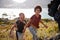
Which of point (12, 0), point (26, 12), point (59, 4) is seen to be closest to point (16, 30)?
point (26, 12)

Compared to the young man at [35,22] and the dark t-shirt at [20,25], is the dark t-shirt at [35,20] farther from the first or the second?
the dark t-shirt at [20,25]

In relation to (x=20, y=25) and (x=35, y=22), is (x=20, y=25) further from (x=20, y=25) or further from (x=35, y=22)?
(x=35, y=22)

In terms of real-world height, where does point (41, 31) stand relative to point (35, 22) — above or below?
below

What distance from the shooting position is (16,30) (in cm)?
180

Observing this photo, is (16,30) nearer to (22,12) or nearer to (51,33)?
(22,12)

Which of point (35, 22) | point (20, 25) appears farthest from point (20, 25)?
point (35, 22)

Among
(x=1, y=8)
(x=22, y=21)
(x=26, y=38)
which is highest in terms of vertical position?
(x=1, y=8)

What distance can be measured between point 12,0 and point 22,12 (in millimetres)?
185

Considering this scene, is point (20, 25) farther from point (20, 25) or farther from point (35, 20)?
point (35, 20)

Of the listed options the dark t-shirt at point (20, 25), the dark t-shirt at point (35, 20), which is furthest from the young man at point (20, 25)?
the dark t-shirt at point (35, 20)

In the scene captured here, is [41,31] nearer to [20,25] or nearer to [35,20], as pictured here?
[35,20]

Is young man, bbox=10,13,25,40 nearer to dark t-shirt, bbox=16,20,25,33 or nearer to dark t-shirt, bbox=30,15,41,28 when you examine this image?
dark t-shirt, bbox=16,20,25,33

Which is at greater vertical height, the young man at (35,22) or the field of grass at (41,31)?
the young man at (35,22)

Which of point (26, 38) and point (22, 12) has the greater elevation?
point (22, 12)
